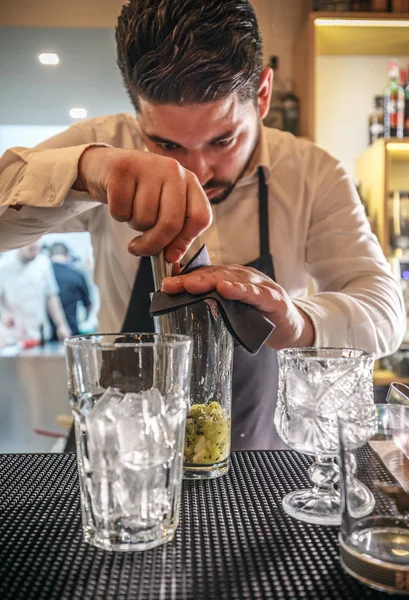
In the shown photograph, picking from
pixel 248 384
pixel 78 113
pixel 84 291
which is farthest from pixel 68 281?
pixel 248 384

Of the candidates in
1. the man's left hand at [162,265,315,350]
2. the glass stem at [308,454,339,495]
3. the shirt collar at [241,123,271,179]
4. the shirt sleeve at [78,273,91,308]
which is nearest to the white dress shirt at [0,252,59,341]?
the shirt sleeve at [78,273,91,308]

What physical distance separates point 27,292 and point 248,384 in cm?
259

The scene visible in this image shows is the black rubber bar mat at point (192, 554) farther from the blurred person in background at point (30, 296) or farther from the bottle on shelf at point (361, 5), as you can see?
the blurred person in background at point (30, 296)

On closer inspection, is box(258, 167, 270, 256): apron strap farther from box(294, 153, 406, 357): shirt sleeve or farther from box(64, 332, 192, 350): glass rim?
box(64, 332, 192, 350): glass rim

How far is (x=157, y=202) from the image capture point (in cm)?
85

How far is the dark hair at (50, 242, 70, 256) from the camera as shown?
3605mm

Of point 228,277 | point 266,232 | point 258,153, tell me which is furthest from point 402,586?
point 258,153

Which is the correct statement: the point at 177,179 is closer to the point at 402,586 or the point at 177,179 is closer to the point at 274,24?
the point at 402,586

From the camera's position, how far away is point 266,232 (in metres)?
1.58

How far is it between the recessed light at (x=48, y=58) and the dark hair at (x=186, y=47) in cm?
206

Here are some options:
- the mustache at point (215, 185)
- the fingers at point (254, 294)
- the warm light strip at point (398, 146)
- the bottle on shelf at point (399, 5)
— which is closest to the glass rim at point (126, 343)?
the fingers at point (254, 294)

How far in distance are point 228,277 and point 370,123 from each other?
90.8 inches

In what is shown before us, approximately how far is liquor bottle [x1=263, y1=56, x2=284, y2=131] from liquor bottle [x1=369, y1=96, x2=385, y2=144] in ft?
1.46

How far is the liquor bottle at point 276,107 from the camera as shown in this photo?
8.73ft
